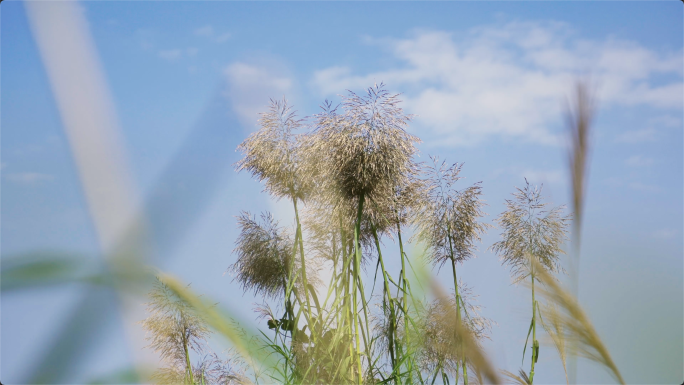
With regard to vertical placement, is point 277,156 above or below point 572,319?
above

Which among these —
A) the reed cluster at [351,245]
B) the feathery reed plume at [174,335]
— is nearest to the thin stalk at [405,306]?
the reed cluster at [351,245]

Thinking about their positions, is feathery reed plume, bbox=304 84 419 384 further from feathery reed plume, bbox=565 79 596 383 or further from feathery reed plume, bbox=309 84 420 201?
feathery reed plume, bbox=565 79 596 383

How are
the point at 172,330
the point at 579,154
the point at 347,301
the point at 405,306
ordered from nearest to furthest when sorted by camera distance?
the point at 579,154, the point at 347,301, the point at 405,306, the point at 172,330

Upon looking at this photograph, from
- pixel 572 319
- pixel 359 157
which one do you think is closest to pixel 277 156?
pixel 359 157

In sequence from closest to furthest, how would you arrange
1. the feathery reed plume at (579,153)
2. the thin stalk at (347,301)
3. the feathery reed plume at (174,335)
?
1. the feathery reed plume at (579,153)
2. the thin stalk at (347,301)
3. the feathery reed plume at (174,335)

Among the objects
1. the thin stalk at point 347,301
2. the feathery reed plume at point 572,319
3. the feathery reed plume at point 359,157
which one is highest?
the feathery reed plume at point 359,157

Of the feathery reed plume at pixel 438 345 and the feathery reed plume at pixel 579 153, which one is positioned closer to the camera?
the feathery reed plume at pixel 579 153

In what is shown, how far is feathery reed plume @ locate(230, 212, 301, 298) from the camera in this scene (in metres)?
1.94

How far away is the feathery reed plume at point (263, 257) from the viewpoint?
1.94m

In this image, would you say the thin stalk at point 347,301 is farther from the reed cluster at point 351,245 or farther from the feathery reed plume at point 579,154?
the feathery reed plume at point 579,154

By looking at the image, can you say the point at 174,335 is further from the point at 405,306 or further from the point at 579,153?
the point at 579,153

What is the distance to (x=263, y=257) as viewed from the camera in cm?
194

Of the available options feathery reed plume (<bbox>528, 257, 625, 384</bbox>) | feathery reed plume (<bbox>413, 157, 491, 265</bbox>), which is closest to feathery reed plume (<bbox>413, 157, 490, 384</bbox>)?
feathery reed plume (<bbox>413, 157, 491, 265</bbox>)

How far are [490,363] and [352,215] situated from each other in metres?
0.92
